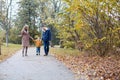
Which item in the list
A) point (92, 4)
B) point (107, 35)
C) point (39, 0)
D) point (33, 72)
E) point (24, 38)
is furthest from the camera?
point (39, 0)

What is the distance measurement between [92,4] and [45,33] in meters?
5.16

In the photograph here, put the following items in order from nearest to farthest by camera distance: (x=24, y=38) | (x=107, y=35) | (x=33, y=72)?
(x=33, y=72) < (x=107, y=35) < (x=24, y=38)

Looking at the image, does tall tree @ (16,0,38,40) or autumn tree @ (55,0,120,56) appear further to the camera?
tall tree @ (16,0,38,40)

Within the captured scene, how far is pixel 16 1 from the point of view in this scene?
54219 mm

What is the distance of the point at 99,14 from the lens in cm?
1521

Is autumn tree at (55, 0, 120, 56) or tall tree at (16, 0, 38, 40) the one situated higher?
tall tree at (16, 0, 38, 40)

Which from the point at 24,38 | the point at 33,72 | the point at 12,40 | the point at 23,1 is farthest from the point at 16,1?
the point at 33,72

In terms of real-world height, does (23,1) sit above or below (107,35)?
above

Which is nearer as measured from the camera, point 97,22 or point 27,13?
point 97,22

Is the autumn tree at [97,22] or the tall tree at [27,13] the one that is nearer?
the autumn tree at [97,22]

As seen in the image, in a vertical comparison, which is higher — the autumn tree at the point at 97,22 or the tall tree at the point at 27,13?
the tall tree at the point at 27,13

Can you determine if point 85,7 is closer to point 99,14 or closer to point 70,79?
point 99,14

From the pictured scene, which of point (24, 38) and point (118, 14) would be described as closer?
point (118, 14)

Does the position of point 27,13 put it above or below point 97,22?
above
